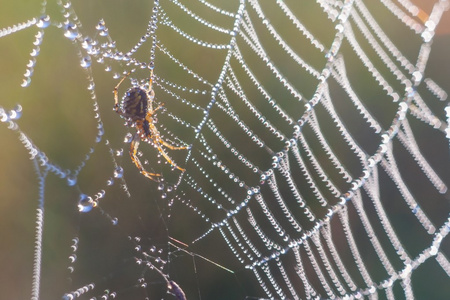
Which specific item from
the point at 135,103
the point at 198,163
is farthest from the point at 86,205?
the point at 198,163

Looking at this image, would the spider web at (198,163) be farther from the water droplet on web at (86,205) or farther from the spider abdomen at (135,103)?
the spider abdomen at (135,103)

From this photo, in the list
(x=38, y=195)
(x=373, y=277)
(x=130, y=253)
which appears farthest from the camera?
(x=38, y=195)

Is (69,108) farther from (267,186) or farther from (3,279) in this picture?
(267,186)

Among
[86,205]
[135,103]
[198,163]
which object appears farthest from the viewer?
[198,163]


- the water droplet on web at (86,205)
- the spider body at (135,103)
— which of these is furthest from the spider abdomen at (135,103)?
the water droplet on web at (86,205)

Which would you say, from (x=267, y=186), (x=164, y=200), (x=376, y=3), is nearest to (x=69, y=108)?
(x=164, y=200)

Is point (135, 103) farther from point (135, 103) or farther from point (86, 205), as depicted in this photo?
point (86, 205)
